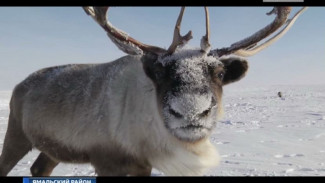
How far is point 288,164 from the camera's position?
17.1 ft

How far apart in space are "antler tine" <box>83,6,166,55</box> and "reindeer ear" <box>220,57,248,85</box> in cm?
59

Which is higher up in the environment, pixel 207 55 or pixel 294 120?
pixel 207 55

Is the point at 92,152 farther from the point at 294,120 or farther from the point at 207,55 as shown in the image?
the point at 294,120

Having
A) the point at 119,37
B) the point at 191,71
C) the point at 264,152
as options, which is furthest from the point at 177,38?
the point at 264,152

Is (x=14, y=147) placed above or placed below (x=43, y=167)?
above

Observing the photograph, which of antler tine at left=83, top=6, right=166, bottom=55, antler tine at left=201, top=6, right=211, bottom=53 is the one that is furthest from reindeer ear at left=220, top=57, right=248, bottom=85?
antler tine at left=83, top=6, right=166, bottom=55

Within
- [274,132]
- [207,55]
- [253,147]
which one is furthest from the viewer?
[274,132]

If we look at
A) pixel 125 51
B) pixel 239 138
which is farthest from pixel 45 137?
pixel 239 138

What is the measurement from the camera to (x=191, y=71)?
8.73 feet

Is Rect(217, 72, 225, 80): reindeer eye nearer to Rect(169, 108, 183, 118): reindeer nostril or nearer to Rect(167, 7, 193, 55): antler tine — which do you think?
Rect(167, 7, 193, 55): antler tine

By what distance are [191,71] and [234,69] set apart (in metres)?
0.70

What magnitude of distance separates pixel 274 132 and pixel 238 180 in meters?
4.84

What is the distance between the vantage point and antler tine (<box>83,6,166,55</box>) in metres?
3.11

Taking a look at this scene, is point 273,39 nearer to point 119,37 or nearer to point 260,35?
point 260,35
